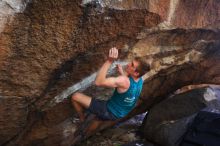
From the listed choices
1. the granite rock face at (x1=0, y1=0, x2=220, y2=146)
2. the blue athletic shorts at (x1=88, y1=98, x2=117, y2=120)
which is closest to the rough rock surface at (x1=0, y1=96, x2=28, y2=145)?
the granite rock face at (x1=0, y1=0, x2=220, y2=146)

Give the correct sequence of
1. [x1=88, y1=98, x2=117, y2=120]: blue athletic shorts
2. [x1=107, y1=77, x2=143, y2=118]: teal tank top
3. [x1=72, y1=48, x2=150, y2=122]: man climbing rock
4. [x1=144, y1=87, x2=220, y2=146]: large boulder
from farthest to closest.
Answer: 1. [x1=144, y1=87, x2=220, y2=146]: large boulder
2. [x1=88, y1=98, x2=117, y2=120]: blue athletic shorts
3. [x1=107, y1=77, x2=143, y2=118]: teal tank top
4. [x1=72, y1=48, x2=150, y2=122]: man climbing rock

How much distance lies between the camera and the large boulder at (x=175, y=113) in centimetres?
542

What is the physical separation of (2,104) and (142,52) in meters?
1.68

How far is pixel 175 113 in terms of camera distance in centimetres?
563

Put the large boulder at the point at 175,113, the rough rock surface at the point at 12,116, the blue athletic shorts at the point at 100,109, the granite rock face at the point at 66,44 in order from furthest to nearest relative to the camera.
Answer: the large boulder at the point at 175,113 → the blue athletic shorts at the point at 100,109 → the rough rock surface at the point at 12,116 → the granite rock face at the point at 66,44

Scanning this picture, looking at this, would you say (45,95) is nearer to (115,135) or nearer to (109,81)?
(109,81)

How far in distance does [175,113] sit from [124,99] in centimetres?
194

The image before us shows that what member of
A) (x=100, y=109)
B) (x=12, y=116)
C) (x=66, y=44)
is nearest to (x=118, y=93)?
(x=100, y=109)

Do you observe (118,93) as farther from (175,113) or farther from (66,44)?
(175,113)

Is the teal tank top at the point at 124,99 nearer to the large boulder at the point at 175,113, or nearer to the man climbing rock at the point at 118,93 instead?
the man climbing rock at the point at 118,93

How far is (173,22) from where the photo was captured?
4.01 m

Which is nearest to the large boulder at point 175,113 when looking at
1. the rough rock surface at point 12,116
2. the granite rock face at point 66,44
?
the granite rock face at point 66,44

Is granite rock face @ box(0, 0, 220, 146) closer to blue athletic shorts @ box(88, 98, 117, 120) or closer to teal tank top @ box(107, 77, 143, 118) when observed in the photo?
blue athletic shorts @ box(88, 98, 117, 120)

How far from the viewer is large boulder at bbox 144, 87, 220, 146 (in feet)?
17.8
